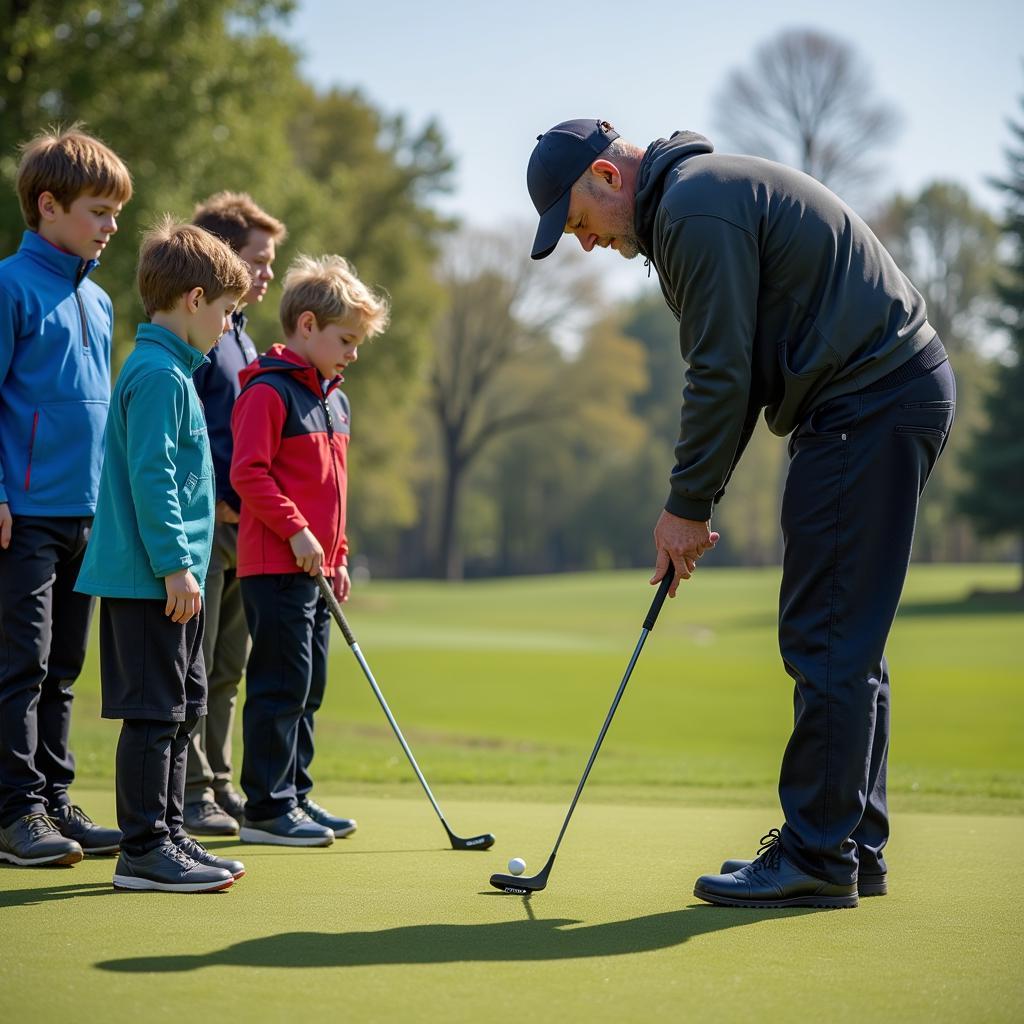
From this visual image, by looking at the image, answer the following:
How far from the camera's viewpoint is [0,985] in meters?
2.38

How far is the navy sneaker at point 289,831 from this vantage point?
13.6ft

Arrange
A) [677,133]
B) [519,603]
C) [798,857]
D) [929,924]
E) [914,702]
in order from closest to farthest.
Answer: [929,924] → [798,857] → [677,133] → [914,702] → [519,603]

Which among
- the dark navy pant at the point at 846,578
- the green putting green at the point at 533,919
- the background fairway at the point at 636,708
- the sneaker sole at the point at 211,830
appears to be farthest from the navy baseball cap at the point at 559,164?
the background fairway at the point at 636,708

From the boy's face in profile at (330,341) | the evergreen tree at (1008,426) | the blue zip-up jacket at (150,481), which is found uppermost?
the evergreen tree at (1008,426)

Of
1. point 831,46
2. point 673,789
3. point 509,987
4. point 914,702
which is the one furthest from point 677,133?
point 831,46

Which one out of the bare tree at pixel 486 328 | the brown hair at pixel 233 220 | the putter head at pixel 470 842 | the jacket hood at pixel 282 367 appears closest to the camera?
the putter head at pixel 470 842

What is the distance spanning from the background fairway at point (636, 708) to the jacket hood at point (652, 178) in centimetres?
319

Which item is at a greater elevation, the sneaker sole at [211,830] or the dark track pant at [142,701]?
the dark track pant at [142,701]

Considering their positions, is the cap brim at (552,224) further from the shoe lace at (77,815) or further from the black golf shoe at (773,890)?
the shoe lace at (77,815)

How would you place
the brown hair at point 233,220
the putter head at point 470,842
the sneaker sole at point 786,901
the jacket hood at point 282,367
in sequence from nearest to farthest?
the sneaker sole at point 786,901 → the putter head at point 470,842 → the jacket hood at point 282,367 → the brown hair at point 233,220

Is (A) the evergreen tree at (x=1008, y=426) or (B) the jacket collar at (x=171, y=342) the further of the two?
→ (A) the evergreen tree at (x=1008, y=426)

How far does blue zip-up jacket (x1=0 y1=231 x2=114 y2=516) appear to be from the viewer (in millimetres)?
3922

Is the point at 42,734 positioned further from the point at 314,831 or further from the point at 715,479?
the point at 715,479

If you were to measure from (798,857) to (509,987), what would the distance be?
1204 mm
